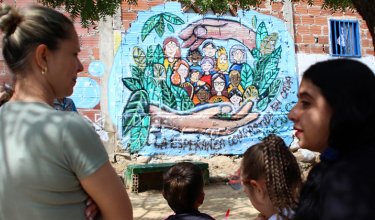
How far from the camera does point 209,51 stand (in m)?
10.7

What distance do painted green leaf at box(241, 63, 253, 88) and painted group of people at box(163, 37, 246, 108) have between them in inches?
3.6

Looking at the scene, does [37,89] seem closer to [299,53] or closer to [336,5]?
[336,5]

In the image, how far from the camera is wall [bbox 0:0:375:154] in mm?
9844

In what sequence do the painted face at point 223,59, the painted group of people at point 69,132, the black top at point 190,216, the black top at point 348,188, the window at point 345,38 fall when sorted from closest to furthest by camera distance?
the black top at point 348,188 < the painted group of people at point 69,132 < the black top at point 190,216 < the painted face at point 223,59 < the window at point 345,38

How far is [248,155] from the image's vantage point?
1.96 m

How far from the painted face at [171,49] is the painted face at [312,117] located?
30.0 ft

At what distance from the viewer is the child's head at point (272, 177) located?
1.82 metres

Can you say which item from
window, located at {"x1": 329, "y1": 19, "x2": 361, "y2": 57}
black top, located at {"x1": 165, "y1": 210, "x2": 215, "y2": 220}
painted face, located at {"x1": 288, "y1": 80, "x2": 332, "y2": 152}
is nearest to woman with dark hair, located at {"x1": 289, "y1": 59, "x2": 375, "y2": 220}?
painted face, located at {"x1": 288, "y1": 80, "x2": 332, "y2": 152}

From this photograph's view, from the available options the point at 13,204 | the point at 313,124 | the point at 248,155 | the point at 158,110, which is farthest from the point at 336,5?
the point at 158,110

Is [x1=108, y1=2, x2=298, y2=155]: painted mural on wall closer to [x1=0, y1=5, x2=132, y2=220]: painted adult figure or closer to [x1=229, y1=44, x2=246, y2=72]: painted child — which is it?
[x1=229, y1=44, x2=246, y2=72]: painted child

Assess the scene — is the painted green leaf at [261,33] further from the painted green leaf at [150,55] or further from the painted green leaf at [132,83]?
the painted green leaf at [132,83]

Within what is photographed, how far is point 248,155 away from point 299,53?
989 cm

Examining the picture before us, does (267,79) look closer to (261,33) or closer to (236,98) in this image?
(236,98)

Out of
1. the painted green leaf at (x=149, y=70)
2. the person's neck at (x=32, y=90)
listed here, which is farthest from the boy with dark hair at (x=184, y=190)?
the painted green leaf at (x=149, y=70)
